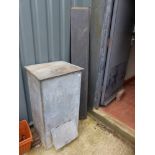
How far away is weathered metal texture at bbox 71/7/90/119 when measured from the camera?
6.15 feet

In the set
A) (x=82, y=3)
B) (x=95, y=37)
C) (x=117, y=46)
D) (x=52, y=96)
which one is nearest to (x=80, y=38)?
(x=95, y=37)

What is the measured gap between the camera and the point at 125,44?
8.23ft

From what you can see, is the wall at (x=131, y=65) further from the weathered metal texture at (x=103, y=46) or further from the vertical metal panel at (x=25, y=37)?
the vertical metal panel at (x=25, y=37)

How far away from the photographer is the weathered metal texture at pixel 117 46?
198 centimetres

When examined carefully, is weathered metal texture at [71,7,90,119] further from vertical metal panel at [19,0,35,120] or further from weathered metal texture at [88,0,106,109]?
vertical metal panel at [19,0,35,120]

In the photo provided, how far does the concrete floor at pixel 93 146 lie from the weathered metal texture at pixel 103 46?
43 cm

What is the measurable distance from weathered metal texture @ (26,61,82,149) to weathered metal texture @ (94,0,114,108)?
469mm

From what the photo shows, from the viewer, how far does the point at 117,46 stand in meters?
2.21

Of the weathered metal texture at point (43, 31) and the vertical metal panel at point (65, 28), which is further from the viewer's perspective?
the vertical metal panel at point (65, 28)

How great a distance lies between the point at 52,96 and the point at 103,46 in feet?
2.99

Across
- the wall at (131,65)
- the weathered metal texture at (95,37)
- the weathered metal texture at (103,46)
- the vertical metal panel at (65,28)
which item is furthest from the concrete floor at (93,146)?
the wall at (131,65)

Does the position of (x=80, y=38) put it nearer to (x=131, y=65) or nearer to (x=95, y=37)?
(x=95, y=37)

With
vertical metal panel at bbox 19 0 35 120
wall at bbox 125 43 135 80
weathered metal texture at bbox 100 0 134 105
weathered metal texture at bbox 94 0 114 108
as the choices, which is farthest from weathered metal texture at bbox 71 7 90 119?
wall at bbox 125 43 135 80
